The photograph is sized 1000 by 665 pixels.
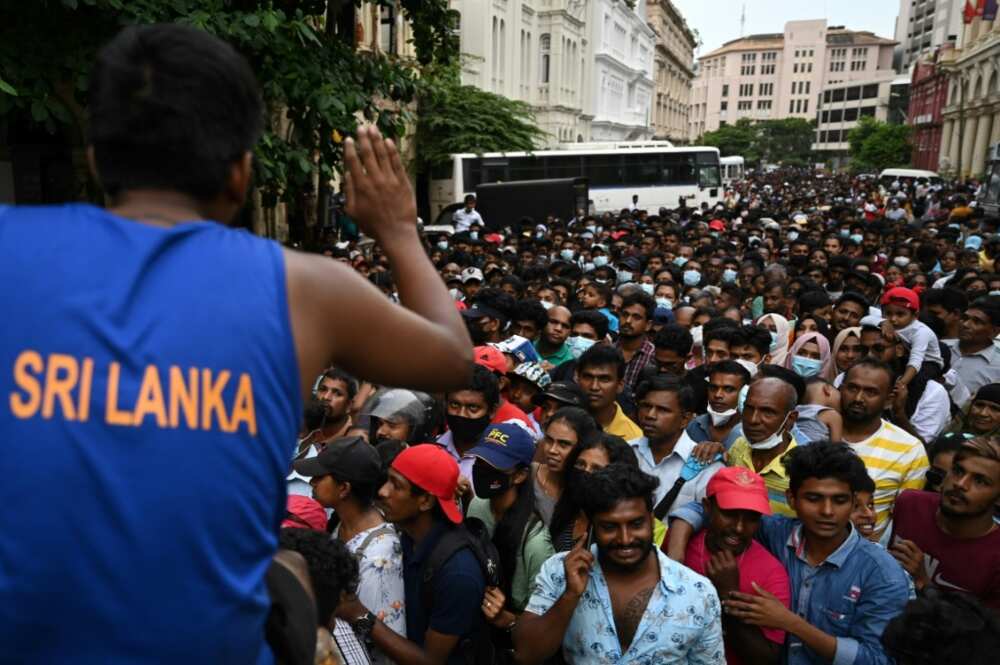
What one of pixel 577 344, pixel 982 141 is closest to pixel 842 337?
pixel 577 344

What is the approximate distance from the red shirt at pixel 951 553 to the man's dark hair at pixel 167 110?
328 cm

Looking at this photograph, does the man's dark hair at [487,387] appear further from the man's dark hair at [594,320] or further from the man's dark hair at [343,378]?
the man's dark hair at [594,320]

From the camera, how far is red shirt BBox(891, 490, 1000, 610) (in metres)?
3.26

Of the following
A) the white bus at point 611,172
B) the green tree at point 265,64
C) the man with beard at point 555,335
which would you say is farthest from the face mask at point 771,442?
the white bus at point 611,172

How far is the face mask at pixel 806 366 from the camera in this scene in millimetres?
6203

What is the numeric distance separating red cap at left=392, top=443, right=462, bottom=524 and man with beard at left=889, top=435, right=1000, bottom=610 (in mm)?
1832

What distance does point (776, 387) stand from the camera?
167 inches

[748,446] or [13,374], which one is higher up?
[13,374]

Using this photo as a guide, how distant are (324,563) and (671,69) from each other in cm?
8226

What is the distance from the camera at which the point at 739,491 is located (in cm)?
319

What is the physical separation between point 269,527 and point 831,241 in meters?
12.3

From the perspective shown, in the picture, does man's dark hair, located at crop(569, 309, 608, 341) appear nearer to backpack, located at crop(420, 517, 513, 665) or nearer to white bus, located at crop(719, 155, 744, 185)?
backpack, located at crop(420, 517, 513, 665)

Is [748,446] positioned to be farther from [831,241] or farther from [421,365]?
[831,241]

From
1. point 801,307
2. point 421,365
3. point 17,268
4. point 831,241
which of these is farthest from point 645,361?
point 831,241
